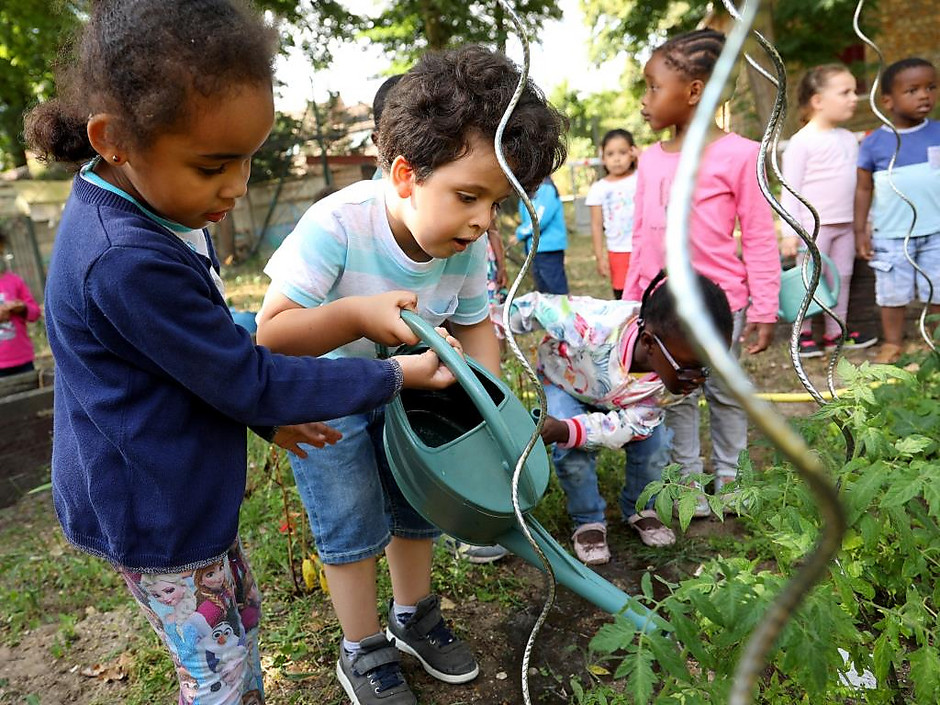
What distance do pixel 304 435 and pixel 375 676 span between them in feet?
2.27

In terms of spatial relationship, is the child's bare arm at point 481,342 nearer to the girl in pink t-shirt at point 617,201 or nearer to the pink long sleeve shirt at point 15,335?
the girl in pink t-shirt at point 617,201

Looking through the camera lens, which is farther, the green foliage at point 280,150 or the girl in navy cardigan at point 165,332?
the green foliage at point 280,150

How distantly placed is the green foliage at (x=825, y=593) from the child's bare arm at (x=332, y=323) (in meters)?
0.55

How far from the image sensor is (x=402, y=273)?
63.9 inches

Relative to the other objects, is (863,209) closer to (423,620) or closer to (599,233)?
(599,233)

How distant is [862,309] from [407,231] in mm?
3893

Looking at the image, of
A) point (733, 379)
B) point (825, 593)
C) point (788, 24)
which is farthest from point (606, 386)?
point (788, 24)

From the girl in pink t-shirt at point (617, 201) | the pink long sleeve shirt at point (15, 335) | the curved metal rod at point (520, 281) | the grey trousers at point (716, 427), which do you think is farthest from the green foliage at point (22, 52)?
the curved metal rod at point (520, 281)

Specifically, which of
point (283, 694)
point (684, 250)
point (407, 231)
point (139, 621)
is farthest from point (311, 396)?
point (139, 621)

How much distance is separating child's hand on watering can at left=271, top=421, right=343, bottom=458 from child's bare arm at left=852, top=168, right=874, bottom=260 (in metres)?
3.68

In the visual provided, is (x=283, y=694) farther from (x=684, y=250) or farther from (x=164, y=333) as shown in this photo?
(x=684, y=250)

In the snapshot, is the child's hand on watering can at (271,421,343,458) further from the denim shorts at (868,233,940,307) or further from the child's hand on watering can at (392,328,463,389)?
the denim shorts at (868,233,940,307)

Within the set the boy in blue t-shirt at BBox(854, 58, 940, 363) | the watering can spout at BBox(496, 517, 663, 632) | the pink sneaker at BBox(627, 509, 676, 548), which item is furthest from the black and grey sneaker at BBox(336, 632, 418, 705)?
the boy in blue t-shirt at BBox(854, 58, 940, 363)

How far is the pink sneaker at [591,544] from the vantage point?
2326 mm
